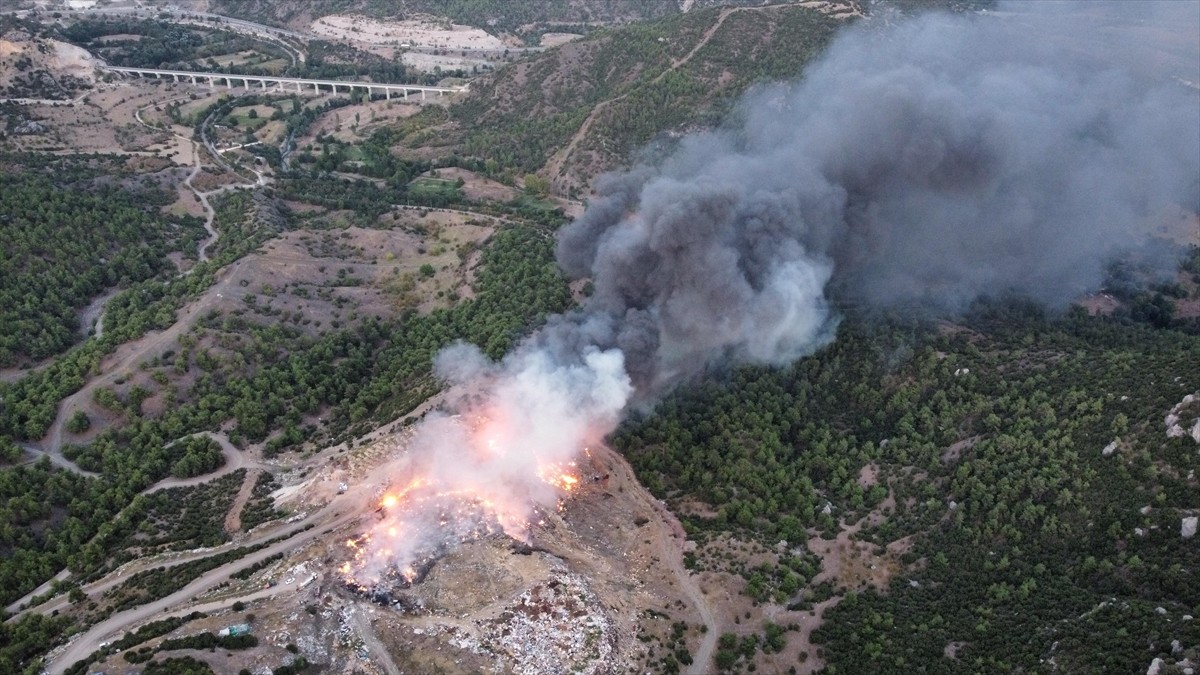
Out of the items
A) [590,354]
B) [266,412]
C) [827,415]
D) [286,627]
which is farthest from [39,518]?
[827,415]

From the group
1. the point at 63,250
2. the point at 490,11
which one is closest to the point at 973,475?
the point at 63,250

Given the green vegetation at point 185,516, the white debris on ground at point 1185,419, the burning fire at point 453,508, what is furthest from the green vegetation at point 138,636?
the white debris on ground at point 1185,419

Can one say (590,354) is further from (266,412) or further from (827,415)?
(266,412)

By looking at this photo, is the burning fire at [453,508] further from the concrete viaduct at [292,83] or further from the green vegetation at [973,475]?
the concrete viaduct at [292,83]

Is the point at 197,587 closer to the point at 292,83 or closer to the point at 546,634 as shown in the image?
the point at 546,634

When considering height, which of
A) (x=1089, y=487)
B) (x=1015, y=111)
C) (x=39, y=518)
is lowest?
(x=39, y=518)

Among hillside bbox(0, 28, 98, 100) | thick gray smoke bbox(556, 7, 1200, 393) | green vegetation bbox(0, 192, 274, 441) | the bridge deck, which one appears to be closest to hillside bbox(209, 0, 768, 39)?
the bridge deck
